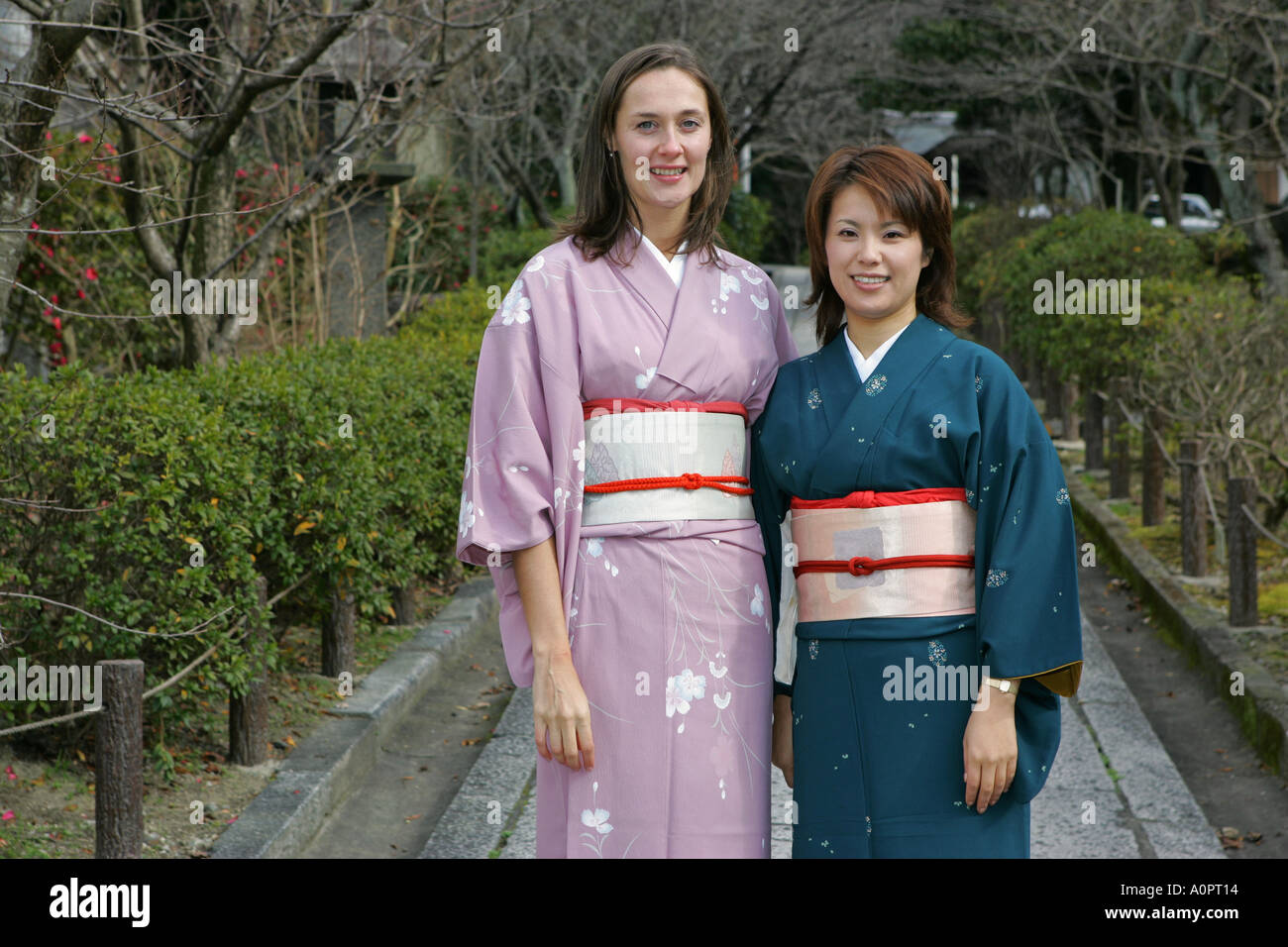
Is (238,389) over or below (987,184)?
below

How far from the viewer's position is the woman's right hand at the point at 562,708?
2.54m

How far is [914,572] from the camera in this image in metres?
2.52

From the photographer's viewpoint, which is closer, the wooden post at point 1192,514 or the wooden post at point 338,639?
the wooden post at point 338,639

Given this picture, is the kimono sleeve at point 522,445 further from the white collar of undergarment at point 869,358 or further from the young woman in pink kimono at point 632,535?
the white collar of undergarment at point 869,358

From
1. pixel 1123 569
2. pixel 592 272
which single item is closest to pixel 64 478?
pixel 592 272

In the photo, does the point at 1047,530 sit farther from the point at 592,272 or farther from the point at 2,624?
the point at 2,624

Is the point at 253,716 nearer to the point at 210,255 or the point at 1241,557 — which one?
the point at 210,255

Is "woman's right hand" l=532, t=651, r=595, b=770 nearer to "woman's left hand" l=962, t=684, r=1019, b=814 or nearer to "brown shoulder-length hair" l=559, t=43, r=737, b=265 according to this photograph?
"woman's left hand" l=962, t=684, r=1019, b=814

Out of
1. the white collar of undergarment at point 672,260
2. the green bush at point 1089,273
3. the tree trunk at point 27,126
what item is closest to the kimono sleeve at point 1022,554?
the white collar of undergarment at point 672,260

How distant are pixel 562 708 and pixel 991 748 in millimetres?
816

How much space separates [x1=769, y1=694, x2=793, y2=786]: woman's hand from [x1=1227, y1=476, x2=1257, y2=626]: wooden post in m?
3.79

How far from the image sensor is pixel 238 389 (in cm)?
504

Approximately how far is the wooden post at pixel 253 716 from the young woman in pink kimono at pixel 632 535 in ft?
6.74

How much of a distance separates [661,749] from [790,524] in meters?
0.53
